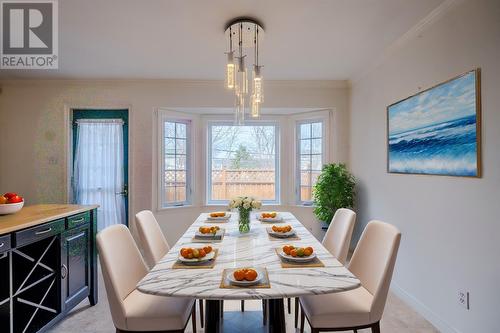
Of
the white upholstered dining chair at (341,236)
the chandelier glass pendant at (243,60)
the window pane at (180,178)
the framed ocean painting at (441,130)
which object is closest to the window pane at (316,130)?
the framed ocean painting at (441,130)

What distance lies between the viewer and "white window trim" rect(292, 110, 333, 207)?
431cm

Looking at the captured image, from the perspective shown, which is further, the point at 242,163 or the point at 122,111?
the point at 242,163

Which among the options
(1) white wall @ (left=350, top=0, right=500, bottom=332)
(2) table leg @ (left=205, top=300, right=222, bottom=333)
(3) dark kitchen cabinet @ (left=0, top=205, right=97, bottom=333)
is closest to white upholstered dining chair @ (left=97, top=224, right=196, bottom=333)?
(2) table leg @ (left=205, top=300, right=222, bottom=333)

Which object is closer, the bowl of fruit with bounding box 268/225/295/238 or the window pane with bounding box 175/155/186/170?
the bowl of fruit with bounding box 268/225/295/238

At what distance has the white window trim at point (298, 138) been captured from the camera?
4312 mm

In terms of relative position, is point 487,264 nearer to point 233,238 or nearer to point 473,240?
point 473,240

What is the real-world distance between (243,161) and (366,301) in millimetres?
3294

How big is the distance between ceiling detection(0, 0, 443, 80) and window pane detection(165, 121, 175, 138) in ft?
2.56

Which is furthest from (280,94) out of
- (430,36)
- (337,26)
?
(430,36)

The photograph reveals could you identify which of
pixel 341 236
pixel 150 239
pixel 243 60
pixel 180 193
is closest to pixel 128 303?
pixel 150 239

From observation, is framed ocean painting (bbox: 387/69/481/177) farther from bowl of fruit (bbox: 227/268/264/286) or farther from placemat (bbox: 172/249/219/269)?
placemat (bbox: 172/249/219/269)

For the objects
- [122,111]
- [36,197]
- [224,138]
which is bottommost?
[36,197]

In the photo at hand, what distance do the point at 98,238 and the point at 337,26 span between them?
246cm

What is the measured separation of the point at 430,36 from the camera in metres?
2.38
